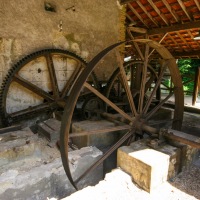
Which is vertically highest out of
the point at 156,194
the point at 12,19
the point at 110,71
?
the point at 12,19

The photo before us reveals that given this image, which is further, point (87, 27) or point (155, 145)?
point (87, 27)

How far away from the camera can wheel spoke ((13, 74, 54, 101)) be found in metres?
4.41

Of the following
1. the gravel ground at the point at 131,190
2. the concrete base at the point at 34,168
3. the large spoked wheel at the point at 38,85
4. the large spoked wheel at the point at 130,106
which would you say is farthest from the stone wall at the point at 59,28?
the gravel ground at the point at 131,190

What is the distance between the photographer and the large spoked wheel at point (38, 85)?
4.36 m

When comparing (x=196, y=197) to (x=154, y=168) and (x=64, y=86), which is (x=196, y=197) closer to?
(x=154, y=168)

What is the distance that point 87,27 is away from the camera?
5.58 metres

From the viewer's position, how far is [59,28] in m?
5.08

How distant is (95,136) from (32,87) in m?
1.92

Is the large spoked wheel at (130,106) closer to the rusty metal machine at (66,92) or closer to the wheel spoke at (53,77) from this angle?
the rusty metal machine at (66,92)

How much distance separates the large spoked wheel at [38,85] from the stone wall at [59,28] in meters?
0.28

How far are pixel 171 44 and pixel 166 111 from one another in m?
5.47

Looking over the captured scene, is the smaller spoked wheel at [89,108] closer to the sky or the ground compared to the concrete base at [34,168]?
closer to the sky

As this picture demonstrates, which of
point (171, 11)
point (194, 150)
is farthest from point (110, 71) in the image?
point (194, 150)

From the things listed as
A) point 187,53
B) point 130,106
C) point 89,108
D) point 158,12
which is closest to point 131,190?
point 130,106
